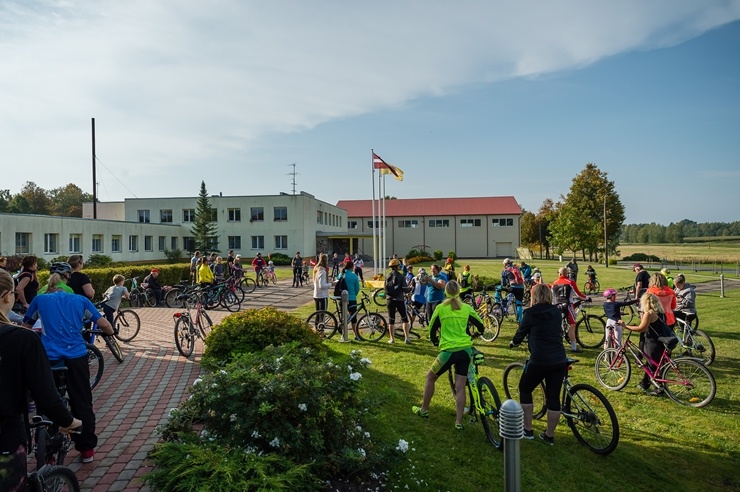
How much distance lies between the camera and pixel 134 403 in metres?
6.43

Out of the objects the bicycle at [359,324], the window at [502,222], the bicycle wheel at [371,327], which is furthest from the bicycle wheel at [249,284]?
the window at [502,222]

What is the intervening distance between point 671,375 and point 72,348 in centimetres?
813

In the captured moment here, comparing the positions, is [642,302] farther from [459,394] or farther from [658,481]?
[459,394]

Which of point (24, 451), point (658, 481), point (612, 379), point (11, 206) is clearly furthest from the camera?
point (11, 206)

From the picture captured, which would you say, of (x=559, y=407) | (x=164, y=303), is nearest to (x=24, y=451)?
(x=559, y=407)

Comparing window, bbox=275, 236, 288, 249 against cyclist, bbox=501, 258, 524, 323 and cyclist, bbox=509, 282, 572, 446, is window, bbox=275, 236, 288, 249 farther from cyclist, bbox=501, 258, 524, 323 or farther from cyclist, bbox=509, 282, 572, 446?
cyclist, bbox=509, 282, 572, 446

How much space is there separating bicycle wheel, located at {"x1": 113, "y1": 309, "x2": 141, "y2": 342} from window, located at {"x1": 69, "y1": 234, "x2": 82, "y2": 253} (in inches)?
1051

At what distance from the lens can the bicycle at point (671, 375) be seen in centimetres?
705

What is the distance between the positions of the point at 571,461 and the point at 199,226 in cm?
4477

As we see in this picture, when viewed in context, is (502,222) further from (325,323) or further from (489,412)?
(489,412)

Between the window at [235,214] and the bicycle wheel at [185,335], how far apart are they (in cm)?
4107

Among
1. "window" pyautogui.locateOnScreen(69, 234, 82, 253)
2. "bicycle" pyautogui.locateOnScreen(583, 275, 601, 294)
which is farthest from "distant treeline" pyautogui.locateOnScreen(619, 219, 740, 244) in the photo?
"window" pyautogui.locateOnScreen(69, 234, 82, 253)

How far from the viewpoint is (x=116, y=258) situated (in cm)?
3816

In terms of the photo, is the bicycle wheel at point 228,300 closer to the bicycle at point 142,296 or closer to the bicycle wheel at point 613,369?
the bicycle at point 142,296
